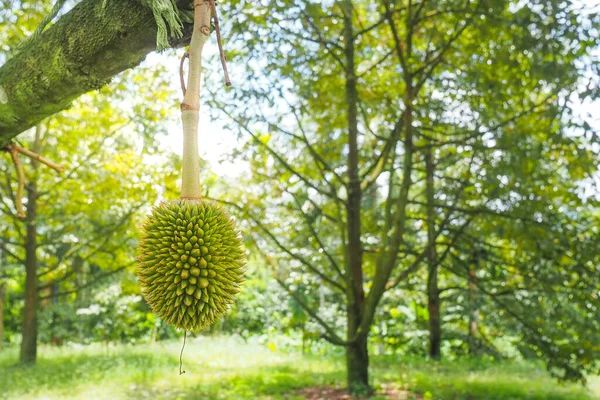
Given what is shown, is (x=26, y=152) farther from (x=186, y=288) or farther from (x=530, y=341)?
(x=530, y=341)

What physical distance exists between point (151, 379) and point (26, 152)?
5.75m

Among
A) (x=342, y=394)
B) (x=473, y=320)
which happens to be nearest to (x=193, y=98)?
(x=342, y=394)

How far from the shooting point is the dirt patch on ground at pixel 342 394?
581cm

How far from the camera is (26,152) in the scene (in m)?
1.87

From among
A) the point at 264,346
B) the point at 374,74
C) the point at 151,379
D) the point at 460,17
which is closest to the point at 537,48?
the point at 460,17

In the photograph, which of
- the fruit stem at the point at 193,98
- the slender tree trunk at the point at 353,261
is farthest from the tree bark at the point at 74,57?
the slender tree trunk at the point at 353,261

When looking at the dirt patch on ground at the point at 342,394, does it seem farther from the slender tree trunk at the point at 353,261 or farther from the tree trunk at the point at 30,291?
the tree trunk at the point at 30,291

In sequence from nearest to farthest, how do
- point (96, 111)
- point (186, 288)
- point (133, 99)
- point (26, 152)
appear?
point (186, 288) < point (26, 152) < point (133, 99) < point (96, 111)

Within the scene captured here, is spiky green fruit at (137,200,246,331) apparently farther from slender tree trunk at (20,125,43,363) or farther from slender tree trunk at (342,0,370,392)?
slender tree trunk at (20,125,43,363)

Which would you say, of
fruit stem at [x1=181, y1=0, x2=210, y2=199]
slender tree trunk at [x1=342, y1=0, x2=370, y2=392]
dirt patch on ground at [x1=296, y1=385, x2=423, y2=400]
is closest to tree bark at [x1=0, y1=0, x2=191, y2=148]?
fruit stem at [x1=181, y1=0, x2=210, y2=199]

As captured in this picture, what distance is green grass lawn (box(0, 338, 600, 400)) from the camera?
20.2 ft

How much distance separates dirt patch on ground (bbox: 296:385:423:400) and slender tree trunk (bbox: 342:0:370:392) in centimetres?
16

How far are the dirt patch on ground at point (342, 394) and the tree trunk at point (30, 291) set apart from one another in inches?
179

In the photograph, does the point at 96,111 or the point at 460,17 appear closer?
the point at 460,17
